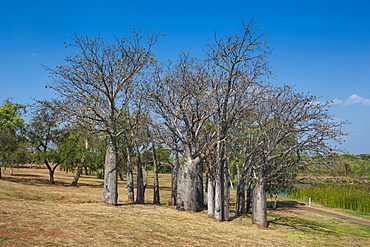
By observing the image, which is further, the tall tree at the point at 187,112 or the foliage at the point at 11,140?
the foliage at the point at 11,140

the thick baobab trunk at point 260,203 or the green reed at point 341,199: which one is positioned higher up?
the thick baobab trunk at point 260,203

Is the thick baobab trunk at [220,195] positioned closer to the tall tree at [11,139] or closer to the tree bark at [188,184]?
the tree bark at [188,184]

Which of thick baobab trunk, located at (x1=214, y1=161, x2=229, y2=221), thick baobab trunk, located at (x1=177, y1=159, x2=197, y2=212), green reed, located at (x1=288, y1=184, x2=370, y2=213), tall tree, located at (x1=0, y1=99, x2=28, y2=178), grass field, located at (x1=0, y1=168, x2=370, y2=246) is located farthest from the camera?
tall tree, located at (x1=0, y1=99, x2=28, y2=178)

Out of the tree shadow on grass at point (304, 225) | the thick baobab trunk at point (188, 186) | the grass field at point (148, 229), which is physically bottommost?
the tree shadow on grass at point (304, 225)

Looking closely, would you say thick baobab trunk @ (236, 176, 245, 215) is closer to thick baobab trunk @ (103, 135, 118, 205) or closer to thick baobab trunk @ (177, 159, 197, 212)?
thick baobab trunk @ (177, 159, 197, 212)

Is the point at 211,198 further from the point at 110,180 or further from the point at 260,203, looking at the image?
the point at 110,180

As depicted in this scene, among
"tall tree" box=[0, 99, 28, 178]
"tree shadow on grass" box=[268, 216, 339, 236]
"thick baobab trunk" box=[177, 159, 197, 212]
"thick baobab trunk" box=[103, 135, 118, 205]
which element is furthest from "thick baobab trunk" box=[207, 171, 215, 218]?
"tall tree" box=[0, 99, 28, 178]

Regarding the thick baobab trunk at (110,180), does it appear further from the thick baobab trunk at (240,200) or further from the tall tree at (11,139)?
the tall tree at (11,139)

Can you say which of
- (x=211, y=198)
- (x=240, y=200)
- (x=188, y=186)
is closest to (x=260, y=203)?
(x=211, y=198)

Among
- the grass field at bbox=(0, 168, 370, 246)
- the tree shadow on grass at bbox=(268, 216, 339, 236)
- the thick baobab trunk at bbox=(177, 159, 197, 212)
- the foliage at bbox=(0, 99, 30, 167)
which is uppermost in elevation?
the foliage at bbox=(0, 99, 30, 167)

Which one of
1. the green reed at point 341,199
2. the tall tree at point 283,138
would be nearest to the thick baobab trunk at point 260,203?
the tall tree at point 283,138

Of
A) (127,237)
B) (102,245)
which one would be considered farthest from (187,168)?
(102,245)

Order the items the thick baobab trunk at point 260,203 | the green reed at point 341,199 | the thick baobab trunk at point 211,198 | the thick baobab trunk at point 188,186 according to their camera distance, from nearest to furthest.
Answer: the thick baobab trunk at point 260,203 → the thick baobab trunk at point 211,198 → the thick baobab trunk at point 188,186 → the green reed at point 341,199

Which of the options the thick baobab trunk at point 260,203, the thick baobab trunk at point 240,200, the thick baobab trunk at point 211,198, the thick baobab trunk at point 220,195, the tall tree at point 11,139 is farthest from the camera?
the tall tree at point 11,139
